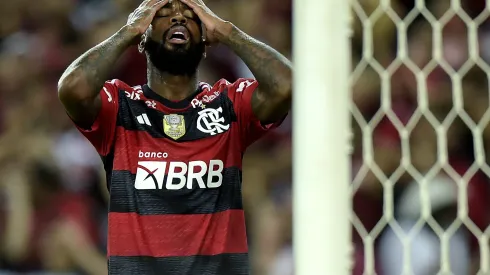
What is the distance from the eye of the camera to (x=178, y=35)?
1571 millimetres

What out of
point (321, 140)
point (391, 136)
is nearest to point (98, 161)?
point (391, 136)

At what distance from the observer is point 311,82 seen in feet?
3.37

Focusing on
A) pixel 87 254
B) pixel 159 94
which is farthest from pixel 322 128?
pixel 87 254

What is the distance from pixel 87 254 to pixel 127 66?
63 centimetres

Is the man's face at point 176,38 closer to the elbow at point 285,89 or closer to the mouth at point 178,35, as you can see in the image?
the mouth at point 178,35

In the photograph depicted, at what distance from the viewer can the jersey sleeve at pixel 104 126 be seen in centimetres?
156

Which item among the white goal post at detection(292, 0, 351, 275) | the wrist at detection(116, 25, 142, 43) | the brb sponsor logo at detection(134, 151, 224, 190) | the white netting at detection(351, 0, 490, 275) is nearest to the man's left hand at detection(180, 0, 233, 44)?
the wrist at detection(116, 25, 142, 43)

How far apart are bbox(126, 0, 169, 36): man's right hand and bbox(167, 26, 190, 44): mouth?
0.14 feet

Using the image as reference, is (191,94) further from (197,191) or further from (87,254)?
(87,254)

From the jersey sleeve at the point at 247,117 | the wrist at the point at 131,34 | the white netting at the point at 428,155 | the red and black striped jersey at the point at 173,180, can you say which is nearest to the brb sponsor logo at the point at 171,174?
the red and black striped jersey at the point at 173,180

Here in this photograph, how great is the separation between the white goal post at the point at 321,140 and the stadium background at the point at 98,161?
121 centimetres

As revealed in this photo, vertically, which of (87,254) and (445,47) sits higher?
(445,47)

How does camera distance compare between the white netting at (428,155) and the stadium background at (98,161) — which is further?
the stadium background at (98,161)

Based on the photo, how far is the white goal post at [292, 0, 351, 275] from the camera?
39.6 inches
